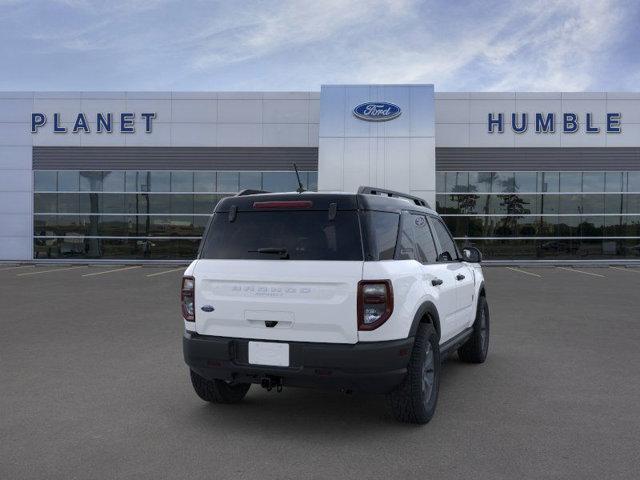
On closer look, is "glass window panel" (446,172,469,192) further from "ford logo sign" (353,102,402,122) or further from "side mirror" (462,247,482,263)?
"side mirror" (462,247,482,263)

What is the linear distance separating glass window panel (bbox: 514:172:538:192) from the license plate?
2341 centimetres

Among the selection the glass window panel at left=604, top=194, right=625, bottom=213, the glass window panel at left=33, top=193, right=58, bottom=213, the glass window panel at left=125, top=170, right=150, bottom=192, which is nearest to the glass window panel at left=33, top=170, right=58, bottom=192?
the glass window panel at left=33, top=193, right=58, bottom=213

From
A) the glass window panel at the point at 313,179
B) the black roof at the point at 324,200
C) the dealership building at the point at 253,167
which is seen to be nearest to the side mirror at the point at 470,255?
the black roof at the point at 324,200

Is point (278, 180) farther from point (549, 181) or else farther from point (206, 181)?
point (549, 181)

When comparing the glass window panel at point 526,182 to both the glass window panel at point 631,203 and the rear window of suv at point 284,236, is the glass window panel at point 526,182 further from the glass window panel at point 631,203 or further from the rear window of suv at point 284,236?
the rear window of suv at point 284,236

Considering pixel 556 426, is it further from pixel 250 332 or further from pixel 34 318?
pixel 34 318

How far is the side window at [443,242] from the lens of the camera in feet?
18.6

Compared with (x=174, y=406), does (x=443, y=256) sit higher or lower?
higher

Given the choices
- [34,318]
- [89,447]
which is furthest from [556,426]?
[34,318]

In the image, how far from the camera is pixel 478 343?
6.68 metres

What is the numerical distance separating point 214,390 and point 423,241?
7.35ft

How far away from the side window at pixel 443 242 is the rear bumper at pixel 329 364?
1.54m

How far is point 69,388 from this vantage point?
18.6ft

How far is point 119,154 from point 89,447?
24.0 metres
